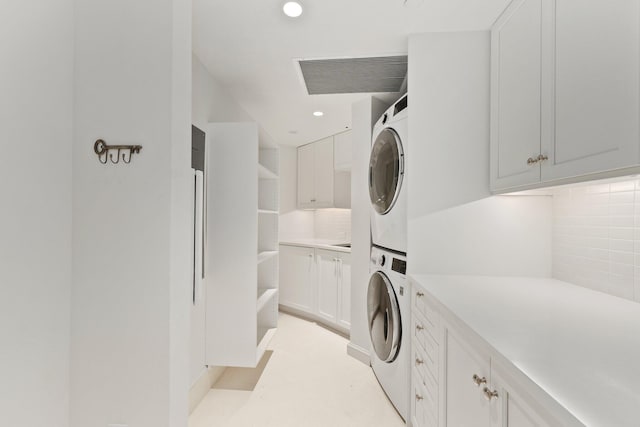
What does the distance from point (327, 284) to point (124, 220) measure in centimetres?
250

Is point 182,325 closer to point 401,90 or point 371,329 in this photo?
point 371,329

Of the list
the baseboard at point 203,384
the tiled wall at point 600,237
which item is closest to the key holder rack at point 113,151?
the baseboard at point 203,384

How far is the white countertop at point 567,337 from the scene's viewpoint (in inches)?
22.4

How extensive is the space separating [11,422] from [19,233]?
62 centimetres

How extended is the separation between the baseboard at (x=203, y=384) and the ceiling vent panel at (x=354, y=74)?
7.75ft

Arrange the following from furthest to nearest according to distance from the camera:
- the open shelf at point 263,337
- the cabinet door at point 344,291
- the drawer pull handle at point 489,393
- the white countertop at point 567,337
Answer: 1. the cabinet door at point 344,291
2. the open shelf at point 263,337
3. the drawer pull handle at point 489,393
4. the white countertop at point 567,337

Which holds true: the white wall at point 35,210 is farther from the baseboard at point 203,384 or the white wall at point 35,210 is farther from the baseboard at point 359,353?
the baseboard at point 359,353

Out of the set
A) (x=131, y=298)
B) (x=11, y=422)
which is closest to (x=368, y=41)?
(x=131, y=298)

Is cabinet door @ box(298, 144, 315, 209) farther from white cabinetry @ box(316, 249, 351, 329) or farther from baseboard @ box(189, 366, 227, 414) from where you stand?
baseboard @ box(189, 366, 227, 414)

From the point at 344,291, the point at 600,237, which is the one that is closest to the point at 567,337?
the point at 600,237

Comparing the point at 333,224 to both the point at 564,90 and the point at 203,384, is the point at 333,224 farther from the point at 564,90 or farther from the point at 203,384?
the point at 564,90

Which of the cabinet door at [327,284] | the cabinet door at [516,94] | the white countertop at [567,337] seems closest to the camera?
the white countertop at [567,337]

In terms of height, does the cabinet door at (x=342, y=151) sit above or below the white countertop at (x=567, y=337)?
above

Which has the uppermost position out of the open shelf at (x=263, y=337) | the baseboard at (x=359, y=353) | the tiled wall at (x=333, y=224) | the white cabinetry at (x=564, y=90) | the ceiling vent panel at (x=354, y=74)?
the ceiling vent panel at (x=354, y=74)
